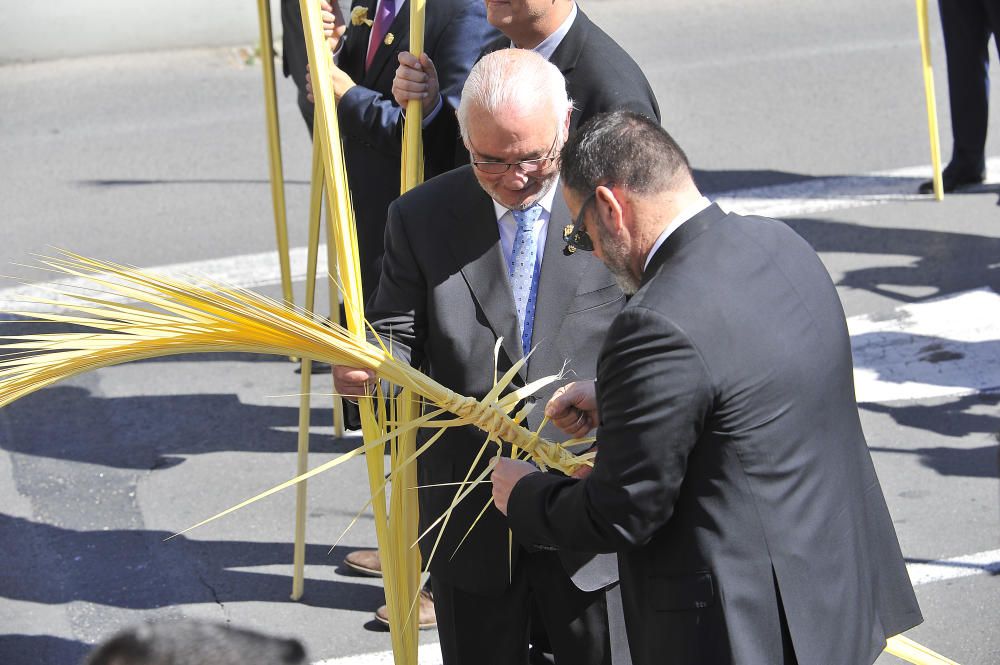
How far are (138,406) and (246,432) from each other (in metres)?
0.57

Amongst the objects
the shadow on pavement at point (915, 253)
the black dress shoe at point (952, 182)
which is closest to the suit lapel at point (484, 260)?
the shadow on pavement at point (915, 253)

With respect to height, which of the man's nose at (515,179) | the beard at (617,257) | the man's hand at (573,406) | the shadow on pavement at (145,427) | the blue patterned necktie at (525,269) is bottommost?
the shadow on pavement at (145,427)

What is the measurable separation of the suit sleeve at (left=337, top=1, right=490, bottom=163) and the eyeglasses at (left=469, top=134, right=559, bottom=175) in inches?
38.5

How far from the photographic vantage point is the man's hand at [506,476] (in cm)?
255

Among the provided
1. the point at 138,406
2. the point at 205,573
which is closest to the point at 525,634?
the point at 205,573

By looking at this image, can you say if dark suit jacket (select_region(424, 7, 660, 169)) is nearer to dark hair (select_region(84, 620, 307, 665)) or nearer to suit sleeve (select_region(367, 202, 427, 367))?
suit sleeve (select_region(367, 202, 427, 367))

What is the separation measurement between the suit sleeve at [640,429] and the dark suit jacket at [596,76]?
46.0 inches

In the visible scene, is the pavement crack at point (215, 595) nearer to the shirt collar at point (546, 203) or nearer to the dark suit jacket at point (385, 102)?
the dark suit jacket at point (385, 102)

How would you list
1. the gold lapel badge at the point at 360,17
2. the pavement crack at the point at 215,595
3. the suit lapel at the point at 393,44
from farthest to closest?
1. the pavement crack at the point at 215,595
2. the gold lapel badge at the point at 360,17
3. the suit lapel at the point at 393,44

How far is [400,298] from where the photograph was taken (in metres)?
2.93

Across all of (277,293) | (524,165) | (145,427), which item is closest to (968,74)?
(277,293)

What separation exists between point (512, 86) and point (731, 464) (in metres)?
1.00

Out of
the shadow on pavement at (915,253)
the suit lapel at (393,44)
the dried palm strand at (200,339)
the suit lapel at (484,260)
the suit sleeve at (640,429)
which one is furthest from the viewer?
the shadow on pavement at (915,253)

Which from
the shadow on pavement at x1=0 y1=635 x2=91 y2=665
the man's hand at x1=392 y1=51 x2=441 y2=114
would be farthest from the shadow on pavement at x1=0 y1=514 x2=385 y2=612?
the man's hand at x1=392 y1=51 x2=441 y2=114
